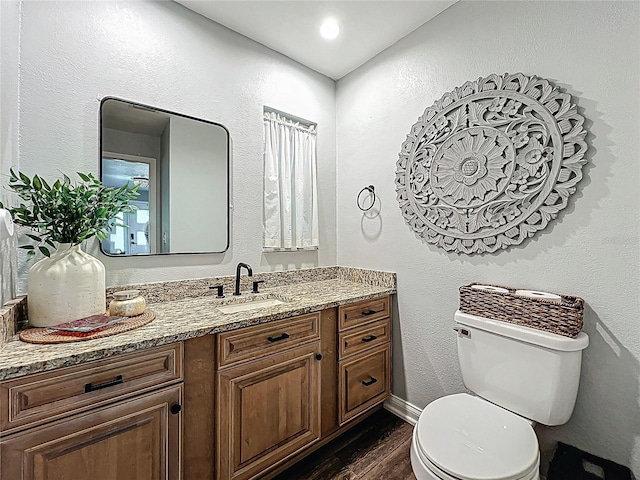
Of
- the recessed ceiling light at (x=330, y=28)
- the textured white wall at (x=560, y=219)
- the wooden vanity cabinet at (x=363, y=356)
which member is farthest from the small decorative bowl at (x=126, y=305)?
the recessed ceiling light at (x=330, y=28)

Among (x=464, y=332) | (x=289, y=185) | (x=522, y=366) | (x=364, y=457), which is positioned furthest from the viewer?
(x=289, y=185)

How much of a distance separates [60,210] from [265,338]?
101 cm

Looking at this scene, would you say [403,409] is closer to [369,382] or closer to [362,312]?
[369,382]

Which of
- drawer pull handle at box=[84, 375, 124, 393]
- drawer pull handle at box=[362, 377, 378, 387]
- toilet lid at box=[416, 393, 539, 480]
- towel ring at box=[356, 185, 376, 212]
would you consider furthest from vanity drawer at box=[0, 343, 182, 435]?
towel ring at box=[356, 185, 376, 212]

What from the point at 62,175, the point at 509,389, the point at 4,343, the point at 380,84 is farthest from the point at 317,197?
the point at 4,343

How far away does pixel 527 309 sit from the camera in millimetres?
1363

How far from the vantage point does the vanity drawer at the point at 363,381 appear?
70.3 inches

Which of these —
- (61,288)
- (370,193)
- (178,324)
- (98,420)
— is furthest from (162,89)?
(98,420)

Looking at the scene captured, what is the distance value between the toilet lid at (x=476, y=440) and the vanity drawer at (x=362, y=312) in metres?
0.61

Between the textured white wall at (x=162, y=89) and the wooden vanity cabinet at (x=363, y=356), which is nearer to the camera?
the textured white wall at (x=162, y=89)

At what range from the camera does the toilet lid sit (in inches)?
40.0

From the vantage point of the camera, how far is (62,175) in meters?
1.43

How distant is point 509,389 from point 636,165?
107 centimetres

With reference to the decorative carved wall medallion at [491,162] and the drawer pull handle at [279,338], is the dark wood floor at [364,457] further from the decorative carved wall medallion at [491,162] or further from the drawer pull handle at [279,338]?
the decorative carved wall medallion at [491,162]
